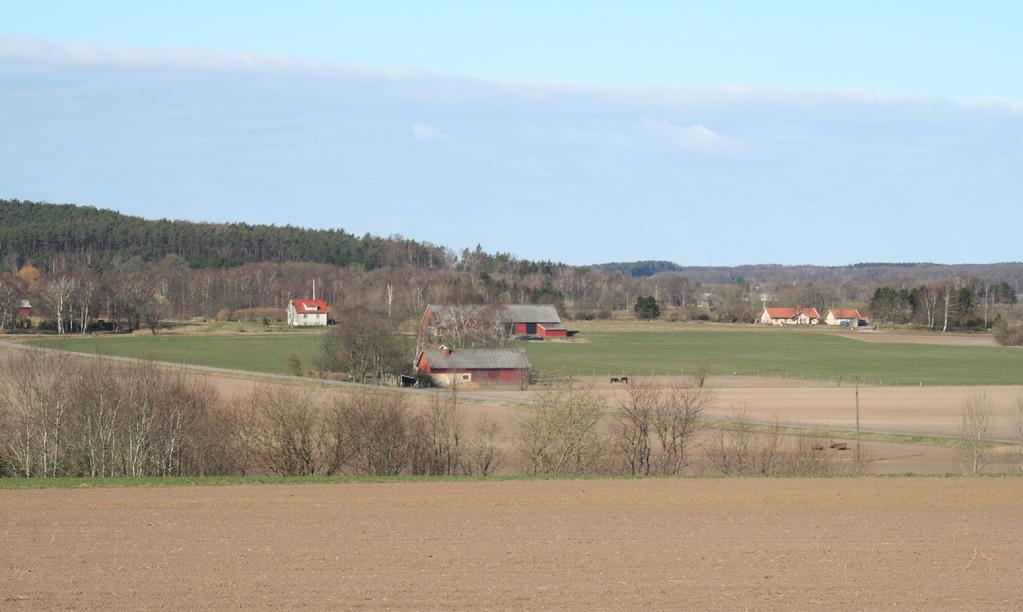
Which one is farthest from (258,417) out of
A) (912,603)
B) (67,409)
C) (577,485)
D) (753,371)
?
(753,371)

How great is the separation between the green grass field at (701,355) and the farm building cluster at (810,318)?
40957 millimetres

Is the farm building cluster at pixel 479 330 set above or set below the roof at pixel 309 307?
below

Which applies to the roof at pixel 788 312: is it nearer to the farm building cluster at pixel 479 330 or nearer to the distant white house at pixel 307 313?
the farm building cluster at pixel 479 330

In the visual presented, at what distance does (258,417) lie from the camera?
35250 mm

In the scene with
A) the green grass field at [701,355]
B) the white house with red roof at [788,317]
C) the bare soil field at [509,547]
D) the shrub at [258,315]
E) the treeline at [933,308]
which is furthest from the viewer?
the white house with red roof at [788,317]

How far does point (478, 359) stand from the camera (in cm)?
7119

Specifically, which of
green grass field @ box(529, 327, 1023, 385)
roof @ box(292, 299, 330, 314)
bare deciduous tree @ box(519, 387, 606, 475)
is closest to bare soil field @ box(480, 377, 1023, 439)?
green grass field @ box(529, 327, 1023, 385)

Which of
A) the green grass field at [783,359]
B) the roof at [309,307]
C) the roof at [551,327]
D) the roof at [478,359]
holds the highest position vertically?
the roof at [309,307]

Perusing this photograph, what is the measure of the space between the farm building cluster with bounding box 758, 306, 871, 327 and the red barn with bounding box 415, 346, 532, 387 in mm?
97579

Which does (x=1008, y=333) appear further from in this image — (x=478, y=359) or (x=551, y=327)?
(x=478, y=359)

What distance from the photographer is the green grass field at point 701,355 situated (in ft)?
253

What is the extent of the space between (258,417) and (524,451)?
8.72 m

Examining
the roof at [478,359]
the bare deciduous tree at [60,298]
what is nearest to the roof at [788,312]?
the bare deciduous tree at [60,298]

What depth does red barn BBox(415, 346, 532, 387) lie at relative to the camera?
70.1 meters
